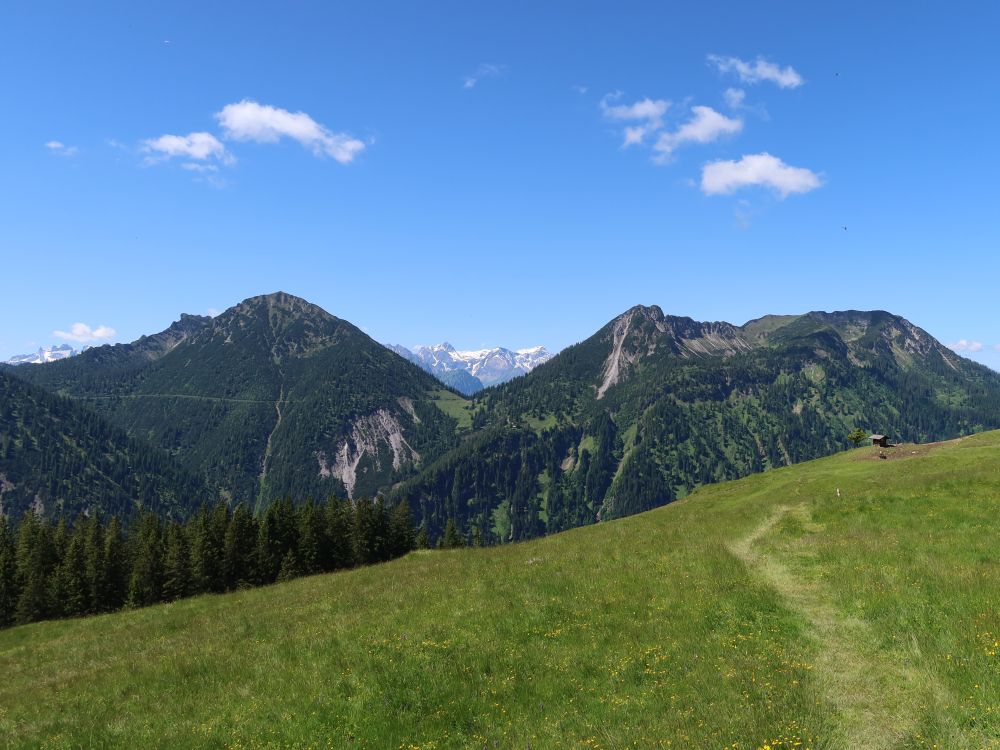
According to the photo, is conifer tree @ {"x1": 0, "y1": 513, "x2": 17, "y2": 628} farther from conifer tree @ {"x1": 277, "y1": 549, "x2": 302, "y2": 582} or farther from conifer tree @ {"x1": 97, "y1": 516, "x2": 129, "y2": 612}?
conifer tree @ {"x1": 277, "y1": 549, "x2": 302, "y2": 582}

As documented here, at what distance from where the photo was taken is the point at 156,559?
6656cm

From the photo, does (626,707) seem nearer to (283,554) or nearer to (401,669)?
(401,669)

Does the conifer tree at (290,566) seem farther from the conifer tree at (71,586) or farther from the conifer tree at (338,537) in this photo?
the conifer tree at (71,586)

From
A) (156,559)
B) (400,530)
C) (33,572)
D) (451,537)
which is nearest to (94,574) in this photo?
(156,559)

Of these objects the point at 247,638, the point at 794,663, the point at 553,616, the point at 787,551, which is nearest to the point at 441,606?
the point at 553,616

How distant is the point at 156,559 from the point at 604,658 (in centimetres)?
A: 6876

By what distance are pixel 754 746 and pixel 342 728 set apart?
10.5 m

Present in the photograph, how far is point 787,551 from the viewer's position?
2794cm

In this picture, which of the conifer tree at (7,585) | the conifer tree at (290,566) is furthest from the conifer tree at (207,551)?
the conifer tree at (7,585)

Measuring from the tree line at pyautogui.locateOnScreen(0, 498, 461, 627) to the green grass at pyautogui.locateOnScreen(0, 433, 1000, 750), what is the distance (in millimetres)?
35323

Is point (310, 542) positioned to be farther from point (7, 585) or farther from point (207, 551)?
point (7, 585)

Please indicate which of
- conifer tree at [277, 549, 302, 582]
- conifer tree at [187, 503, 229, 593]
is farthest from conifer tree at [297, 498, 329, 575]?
conifer tree at [187, 503, 229, 593]

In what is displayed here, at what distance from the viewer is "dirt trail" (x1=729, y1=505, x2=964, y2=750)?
11907 millimetres

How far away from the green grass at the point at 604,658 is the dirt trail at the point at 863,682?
0.21 feet
